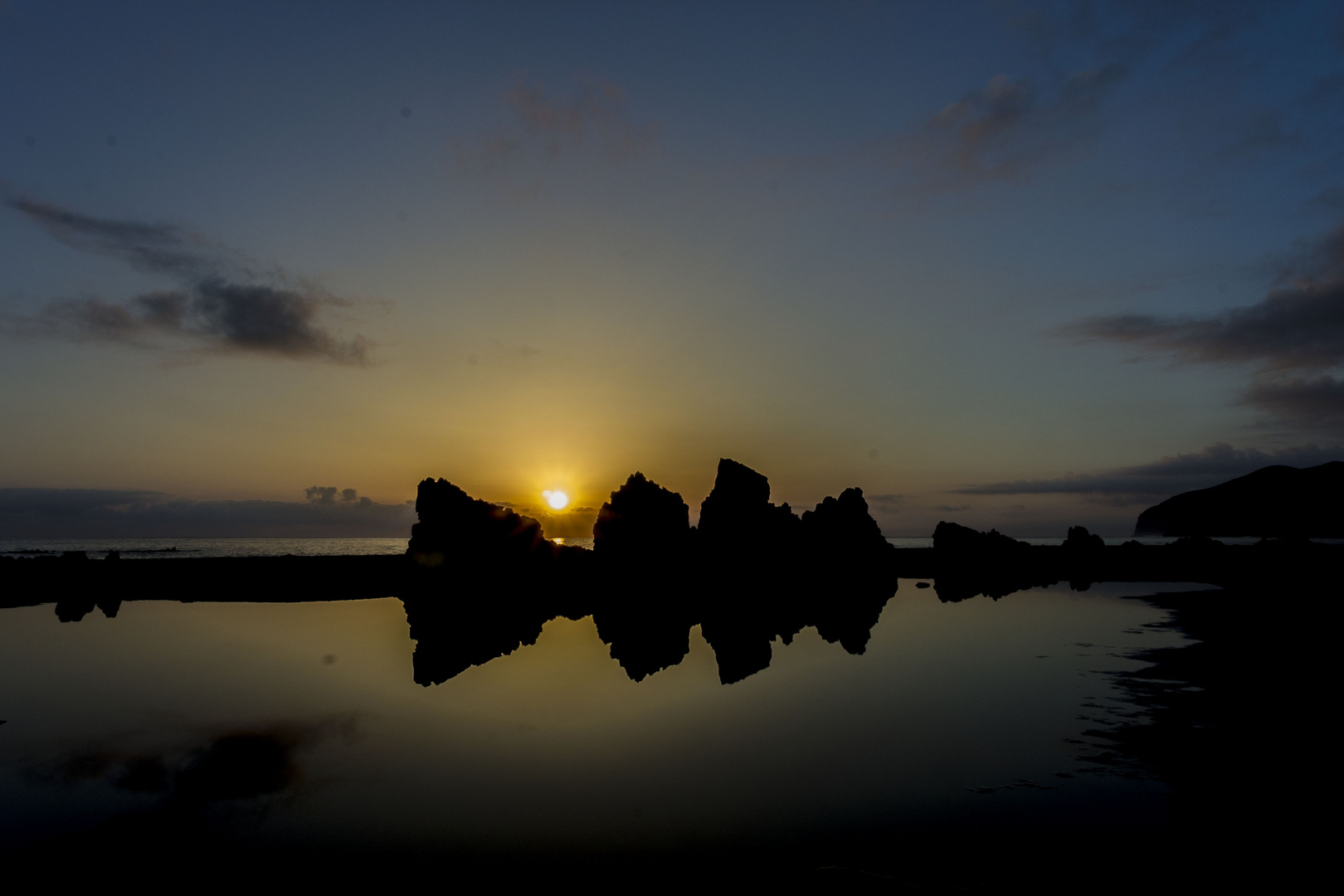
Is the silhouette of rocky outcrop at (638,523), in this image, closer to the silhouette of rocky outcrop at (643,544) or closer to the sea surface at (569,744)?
the silhouette of rocky outcrop at (643,544)

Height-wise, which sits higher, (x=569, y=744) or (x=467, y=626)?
(x=569, y=744)

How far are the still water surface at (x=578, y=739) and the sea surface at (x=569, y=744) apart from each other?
0.06 m

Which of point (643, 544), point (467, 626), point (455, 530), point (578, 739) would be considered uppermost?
point (455, 530)

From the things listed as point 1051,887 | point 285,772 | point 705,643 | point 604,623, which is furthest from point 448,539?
point 1051,887

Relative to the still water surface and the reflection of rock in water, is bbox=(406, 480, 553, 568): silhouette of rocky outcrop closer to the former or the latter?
the reflection of rock in water

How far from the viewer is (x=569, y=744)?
11.8 m

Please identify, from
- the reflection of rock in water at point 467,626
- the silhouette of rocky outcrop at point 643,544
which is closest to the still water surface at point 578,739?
the reflection of rock in water at point 467,626

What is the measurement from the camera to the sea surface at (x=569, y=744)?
827 cm

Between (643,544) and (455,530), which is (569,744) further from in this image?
(643,544)

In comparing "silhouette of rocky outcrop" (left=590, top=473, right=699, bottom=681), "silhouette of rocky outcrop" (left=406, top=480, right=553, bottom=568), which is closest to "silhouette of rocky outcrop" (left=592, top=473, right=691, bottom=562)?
"silhouette of rocky outcrop" (left=590, top=473, right=699, bottom=681)

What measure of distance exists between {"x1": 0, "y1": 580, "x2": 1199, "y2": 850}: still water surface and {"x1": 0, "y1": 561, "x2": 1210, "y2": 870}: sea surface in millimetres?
56

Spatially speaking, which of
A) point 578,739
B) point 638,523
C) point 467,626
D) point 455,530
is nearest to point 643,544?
point 638,523

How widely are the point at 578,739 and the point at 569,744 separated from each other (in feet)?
1.06

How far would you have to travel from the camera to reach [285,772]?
400 inches
